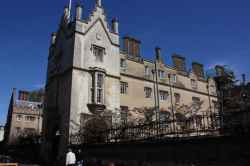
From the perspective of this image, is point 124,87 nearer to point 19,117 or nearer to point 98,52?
point 98,52

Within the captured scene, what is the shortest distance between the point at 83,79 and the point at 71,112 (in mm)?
3968

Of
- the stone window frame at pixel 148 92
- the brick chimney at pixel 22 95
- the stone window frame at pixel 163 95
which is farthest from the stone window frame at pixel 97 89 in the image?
the brick chimney at pixel 22 95

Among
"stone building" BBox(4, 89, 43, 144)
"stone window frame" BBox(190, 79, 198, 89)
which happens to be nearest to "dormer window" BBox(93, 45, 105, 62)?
"stone window frame" BBox(190, 79, 198, 89)

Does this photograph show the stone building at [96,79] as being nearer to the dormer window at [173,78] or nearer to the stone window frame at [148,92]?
the stone window frame at [148,92]

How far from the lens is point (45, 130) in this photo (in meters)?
31.5

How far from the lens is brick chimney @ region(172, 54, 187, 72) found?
44.4 metres

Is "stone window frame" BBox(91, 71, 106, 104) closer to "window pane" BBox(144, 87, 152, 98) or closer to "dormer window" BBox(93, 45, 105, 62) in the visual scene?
"dormer window" BBox(93, 45, 105, 62)

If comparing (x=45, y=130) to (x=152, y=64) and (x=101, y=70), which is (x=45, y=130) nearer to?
(x=101, y=70)

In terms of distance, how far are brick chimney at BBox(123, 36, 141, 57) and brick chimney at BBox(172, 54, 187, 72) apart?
830cm

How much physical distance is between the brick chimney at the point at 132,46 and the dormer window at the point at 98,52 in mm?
6857

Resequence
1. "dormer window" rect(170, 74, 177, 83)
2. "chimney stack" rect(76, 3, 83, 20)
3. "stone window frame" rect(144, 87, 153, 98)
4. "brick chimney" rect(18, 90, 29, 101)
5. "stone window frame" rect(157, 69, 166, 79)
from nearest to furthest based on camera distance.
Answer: "chimney stack" rect(76, 3, 83, 20)
"stone window frame" rect(144, 87, 153, 98)
"stone window frame" rect(157, 69, 166, 79)
"dormer window" rect(170, 74, 177, 83)
"brick chimney" rect(18, 90, 29, 101)

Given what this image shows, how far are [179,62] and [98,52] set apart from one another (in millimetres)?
18454

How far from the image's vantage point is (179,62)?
4503 centimetres

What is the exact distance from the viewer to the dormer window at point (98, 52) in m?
30.9
